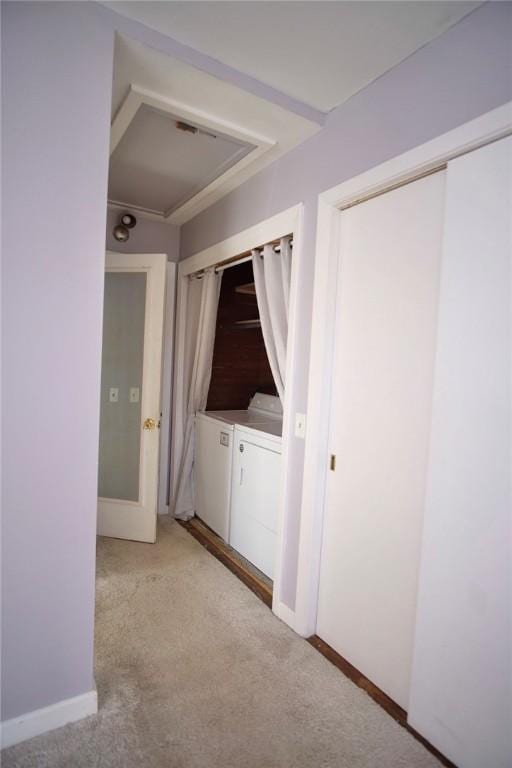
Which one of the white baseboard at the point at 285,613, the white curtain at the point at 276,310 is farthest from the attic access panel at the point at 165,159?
the white baseboard at the point at 285,613

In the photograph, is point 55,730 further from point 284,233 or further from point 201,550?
point 284,233

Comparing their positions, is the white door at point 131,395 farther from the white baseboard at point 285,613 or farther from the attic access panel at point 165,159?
the white baseboard at point 285,613

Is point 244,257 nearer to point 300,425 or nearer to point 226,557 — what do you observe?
point 300,425

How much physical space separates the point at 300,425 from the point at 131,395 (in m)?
1.51

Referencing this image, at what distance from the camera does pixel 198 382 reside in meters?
3.47

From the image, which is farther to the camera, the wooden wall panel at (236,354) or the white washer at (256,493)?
the wooden wall panel at (236,354)

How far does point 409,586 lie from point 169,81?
2277 mm

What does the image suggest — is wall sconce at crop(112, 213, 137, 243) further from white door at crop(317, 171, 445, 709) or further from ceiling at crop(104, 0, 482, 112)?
white door at crop(317, 171, 445, 709)

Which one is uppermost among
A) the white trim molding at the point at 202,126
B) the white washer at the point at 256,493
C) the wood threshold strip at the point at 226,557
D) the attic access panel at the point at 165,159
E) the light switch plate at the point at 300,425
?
the attic access panel at the point at 165,159

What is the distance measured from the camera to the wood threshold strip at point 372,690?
1.58 metres

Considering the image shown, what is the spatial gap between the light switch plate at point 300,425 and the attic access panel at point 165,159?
1438 millimetres

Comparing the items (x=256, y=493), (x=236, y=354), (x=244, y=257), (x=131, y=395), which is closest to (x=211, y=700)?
(x=256, y=493)

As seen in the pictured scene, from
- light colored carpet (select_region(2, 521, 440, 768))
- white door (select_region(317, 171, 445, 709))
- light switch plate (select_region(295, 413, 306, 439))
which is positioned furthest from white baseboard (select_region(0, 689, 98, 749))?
light switch plate (select_region(295, 413, 306, 439))

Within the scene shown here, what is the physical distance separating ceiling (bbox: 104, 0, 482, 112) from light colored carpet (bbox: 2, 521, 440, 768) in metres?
2.54
